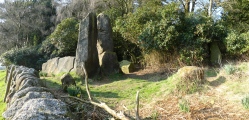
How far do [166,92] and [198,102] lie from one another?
4.32 feet

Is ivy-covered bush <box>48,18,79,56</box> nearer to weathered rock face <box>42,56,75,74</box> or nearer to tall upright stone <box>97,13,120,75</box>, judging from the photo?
weathered rock face <box>42,56,75,74</box>

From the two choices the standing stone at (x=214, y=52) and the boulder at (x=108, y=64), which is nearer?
the standing stone at (x=214, y=52)

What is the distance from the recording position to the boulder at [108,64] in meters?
12.6

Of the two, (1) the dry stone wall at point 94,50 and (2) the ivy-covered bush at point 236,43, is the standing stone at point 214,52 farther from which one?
(1) the dry stone wall at point 94,50

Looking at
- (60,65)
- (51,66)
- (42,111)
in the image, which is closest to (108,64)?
(60,65)

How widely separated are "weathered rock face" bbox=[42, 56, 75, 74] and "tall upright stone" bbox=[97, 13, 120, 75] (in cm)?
197

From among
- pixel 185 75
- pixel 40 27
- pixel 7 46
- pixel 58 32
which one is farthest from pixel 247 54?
pixel 7 46

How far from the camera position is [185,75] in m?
6.89

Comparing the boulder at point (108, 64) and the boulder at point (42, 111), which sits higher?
the boulder at point (108, 64)

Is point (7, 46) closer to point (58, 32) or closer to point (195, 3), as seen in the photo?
point (58, 32)

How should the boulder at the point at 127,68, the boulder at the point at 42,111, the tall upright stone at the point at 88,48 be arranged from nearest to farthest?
the boulder at the point at 42,111 → the tall upright stone at the point at 88,48 → the boulder at the point at 127,68

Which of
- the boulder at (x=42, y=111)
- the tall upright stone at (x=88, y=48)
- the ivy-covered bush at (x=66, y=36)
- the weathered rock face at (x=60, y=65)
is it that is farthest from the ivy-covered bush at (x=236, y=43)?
the ivy-covered bush at (x=66, y=36)

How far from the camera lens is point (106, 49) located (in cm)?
1324

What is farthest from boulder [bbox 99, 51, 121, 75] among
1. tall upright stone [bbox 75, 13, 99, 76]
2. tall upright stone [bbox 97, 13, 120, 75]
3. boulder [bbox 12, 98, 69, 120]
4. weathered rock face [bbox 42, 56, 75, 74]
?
boulder [bbox 12, 98, 69, 120]
